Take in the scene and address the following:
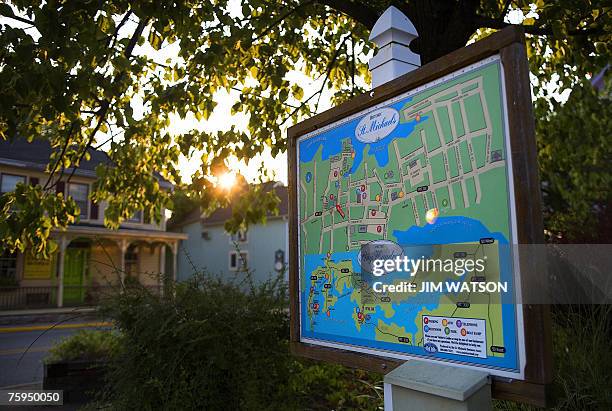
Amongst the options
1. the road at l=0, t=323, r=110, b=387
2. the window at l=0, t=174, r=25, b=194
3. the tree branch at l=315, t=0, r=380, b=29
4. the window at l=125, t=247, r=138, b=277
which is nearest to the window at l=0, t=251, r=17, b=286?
the window at l=0, t=174, r=25, b=194

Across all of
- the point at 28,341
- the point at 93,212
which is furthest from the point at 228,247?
the point at 28,341

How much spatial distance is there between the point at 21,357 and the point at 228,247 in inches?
989

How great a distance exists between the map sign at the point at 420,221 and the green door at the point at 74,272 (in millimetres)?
20848

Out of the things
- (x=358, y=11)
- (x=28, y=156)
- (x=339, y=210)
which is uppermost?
(x=28, y=156)

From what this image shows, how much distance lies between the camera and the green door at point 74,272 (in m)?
20.8

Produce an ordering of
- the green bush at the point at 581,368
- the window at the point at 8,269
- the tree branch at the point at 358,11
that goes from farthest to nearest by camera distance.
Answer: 1. the window at the point at 8,269
2. the tree branch at the point at 358,11
3. the green bush at the point at 581,368

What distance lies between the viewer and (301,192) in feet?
9.61

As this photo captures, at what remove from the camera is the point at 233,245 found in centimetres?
2958

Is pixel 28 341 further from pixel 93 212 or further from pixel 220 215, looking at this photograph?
pixel 220 215

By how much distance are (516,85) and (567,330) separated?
3.15 m

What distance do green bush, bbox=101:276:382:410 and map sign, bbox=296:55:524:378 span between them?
161 cm

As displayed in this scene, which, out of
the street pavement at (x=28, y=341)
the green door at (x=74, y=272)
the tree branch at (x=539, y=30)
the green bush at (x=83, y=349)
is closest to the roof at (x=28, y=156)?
the green door at (x=74, y=272)

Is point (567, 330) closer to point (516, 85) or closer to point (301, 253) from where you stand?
point (301, 253)

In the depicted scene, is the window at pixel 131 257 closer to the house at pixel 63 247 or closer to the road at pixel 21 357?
the house at pixel 63 247
